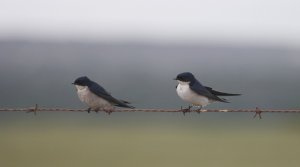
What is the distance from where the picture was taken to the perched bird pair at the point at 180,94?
10.7 metres

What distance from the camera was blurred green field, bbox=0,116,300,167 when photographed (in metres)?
21.6

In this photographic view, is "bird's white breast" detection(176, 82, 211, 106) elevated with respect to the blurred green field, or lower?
lower

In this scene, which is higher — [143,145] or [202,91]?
[143,145]

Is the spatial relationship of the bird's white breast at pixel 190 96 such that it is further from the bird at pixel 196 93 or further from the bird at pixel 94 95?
the bird at pixel 94 95

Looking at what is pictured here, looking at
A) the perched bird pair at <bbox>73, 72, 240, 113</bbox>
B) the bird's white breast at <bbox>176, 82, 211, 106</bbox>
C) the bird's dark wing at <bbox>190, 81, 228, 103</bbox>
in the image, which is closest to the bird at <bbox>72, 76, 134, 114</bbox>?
the perched bird pair at <bbox>73, 72, 240, 113</bbox>

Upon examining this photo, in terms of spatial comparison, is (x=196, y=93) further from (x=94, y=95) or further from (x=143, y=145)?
(x=143, y=145)

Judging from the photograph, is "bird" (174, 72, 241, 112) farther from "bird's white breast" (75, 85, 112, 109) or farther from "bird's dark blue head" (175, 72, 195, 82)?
"bird's white breast" (75, 85, 112, 109)

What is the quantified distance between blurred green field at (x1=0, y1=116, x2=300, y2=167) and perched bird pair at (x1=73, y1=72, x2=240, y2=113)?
905 centimetres

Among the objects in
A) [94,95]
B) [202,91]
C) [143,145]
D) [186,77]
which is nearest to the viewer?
[202,91]

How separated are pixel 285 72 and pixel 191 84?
281 ft

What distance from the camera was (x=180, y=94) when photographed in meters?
10.8

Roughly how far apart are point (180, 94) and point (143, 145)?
1661 cm

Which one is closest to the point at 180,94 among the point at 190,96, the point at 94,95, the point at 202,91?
the point at 190,96

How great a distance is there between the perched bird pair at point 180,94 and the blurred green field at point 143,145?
29.7 ft
